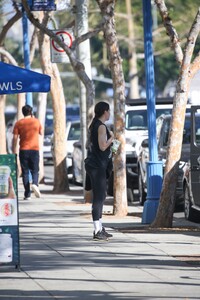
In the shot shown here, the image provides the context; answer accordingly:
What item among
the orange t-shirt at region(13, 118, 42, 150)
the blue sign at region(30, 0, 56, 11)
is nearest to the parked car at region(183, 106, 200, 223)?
the blue sign at region(30, 0, 56, 11)

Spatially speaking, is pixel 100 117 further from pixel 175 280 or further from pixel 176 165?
pixel 175 280

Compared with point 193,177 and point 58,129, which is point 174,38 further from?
point 58,129

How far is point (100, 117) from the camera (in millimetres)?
15047

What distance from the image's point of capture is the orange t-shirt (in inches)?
917

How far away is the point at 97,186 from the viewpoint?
594 inches

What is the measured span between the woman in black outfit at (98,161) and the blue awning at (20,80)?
134cm

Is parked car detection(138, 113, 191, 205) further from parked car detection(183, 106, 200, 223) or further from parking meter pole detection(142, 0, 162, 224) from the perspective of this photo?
parking meter pole detection(142, 0, 162, 224)

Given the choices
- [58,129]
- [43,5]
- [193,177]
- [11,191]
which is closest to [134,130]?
[58,129]

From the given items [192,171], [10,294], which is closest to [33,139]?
[192,171]

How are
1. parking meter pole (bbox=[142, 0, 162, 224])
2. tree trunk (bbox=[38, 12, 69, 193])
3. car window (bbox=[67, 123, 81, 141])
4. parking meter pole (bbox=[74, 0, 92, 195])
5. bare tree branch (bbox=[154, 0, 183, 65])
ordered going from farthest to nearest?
car window (bbox=[67, 123, 81, 141]), tree trunk (bbox=[38, 12, 69, 193]), parking meter pole (bbox=[74, 0, 92, 195]), parking meter pole (bbox=[142, 0, 162, 224]), bare tree branch (bbox=[154, 0, 183, 65])

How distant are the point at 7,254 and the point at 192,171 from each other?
604 centimetres

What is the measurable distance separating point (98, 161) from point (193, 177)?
9.98 feet

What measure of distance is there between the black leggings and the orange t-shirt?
27.1ft

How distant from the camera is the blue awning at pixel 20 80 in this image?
1356 cm
